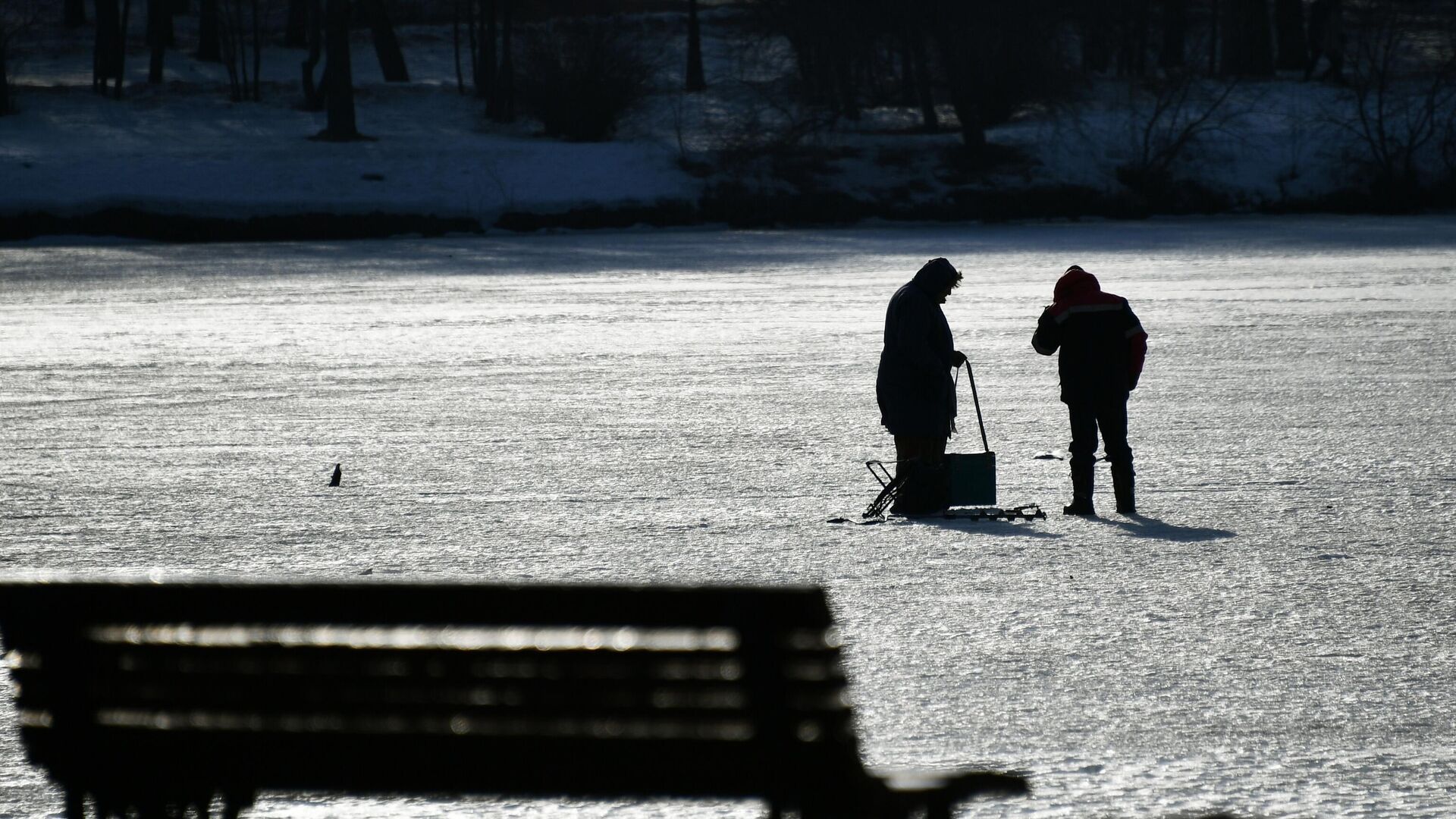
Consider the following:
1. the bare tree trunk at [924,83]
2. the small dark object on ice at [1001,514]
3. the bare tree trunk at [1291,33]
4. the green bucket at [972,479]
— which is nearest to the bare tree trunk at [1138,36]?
the bare tree trunk at [1291,33]

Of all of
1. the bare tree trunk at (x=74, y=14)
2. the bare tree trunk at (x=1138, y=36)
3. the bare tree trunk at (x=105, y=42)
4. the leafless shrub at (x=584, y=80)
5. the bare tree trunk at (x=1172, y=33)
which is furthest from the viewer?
the bare tree trunk at (x=74, y=14)

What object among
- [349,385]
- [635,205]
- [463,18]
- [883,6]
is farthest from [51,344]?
[463,18]

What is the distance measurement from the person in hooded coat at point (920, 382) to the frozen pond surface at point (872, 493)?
0.37 m

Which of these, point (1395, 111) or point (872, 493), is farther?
point (1395, 111)

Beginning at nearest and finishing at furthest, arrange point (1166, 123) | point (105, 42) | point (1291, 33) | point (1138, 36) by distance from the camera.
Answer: point (1166, 123), point (105, 42), point (1138, 36), point (1291, 33)

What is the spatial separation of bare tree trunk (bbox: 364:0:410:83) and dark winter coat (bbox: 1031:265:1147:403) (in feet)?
141

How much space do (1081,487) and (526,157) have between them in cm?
3163

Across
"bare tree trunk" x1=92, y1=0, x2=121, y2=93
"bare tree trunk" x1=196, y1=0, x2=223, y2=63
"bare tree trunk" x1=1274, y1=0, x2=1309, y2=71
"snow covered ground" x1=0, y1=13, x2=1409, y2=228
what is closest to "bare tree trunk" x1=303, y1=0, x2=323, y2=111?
"snow covered ground" x1=0, y1=13, x2=1409, y2=228

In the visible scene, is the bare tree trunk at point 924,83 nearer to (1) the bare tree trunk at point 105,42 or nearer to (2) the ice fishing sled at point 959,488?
(1) the bare tree trunk at point 105,42

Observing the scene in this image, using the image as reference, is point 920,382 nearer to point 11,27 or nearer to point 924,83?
point 924,83

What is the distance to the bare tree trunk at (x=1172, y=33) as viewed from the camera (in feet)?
162

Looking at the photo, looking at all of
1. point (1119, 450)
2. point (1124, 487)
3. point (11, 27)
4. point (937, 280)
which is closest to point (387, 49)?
point (11, 27)

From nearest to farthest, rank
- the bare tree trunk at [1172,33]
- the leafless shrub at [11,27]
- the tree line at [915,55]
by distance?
1. the tree line at [915,55]
2. the leafless shrub at [11,27]
3. the bare tree trunk at [1172,33]

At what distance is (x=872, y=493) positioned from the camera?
859 centimetres
